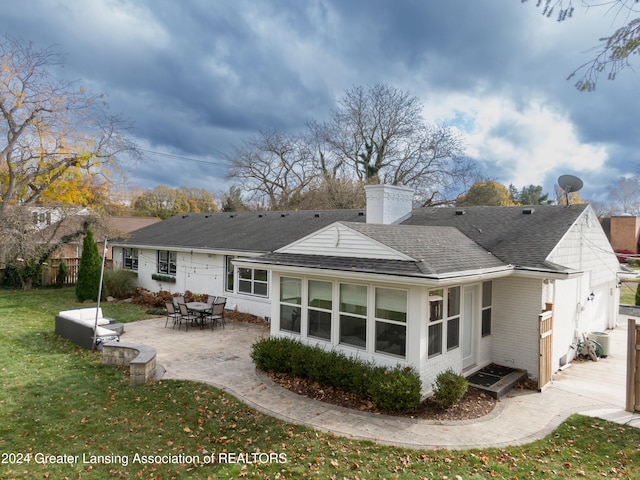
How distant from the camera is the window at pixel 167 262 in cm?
1936

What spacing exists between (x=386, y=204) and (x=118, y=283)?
14.0m

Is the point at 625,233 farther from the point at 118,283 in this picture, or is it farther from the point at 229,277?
the point at 118,283

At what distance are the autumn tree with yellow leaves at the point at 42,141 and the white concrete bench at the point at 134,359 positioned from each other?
41.9ft

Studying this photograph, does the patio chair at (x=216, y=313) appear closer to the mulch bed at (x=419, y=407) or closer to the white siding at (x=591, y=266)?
the mulch bed at (x=419, y=407)

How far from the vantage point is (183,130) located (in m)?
26.9

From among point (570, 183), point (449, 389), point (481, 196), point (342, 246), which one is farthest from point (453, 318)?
point (481, 196)

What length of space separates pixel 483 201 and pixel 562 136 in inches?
1006

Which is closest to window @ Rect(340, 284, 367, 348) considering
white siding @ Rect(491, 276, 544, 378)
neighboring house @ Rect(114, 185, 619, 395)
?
neighboring house @ Rect(114, 185, 619, 395)

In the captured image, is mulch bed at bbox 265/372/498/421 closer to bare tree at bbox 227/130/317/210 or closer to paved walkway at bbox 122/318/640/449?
paved walkway at bbox 122/318/640/449

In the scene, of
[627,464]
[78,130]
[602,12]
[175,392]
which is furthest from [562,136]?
[78,130]

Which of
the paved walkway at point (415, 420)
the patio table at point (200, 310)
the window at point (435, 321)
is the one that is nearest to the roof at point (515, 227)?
the window at point (435, 321)

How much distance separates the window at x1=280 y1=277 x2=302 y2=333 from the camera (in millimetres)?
9539

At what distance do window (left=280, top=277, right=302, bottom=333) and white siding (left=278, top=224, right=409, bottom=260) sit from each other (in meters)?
0.82

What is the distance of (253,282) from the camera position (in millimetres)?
15773
